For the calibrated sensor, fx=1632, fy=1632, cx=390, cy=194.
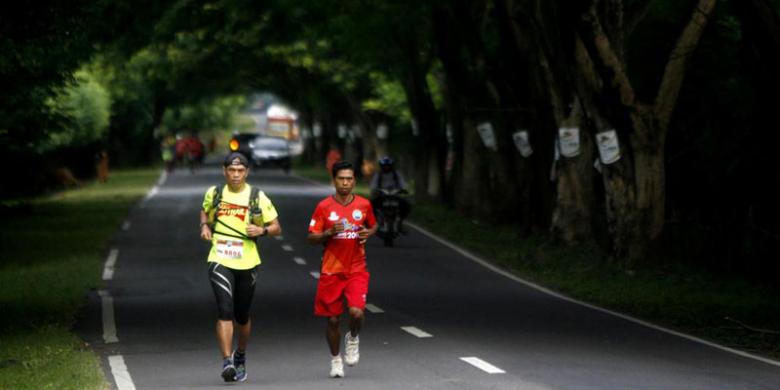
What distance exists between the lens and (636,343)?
15.8 m

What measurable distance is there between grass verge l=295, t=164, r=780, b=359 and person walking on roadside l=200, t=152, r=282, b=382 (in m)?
5.75

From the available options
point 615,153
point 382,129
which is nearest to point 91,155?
point 382,129

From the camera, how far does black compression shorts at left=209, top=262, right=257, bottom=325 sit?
40.3 feet

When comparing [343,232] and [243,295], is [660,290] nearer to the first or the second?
[343,232]

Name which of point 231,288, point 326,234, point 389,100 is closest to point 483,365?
point 326,234

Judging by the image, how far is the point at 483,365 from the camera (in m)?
13.5

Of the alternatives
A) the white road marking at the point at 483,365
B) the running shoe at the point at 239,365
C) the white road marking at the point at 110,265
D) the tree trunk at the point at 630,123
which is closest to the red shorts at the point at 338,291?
the running shoe at the point at 239,365

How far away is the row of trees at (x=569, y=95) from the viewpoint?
23.4 meters

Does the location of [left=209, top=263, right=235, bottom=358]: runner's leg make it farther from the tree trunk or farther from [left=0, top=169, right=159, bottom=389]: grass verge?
the tree trunk

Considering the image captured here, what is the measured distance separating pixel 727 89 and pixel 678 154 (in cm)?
253

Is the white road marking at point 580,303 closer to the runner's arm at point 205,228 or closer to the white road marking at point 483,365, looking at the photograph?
the white road marking at point 483,365

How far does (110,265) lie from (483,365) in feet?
44.1

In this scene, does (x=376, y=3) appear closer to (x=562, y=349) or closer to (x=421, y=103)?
(x=421, y=103)

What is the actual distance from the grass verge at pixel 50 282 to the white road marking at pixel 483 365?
303 centimetres
